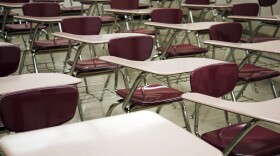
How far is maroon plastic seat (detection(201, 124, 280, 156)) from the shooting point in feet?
5.52

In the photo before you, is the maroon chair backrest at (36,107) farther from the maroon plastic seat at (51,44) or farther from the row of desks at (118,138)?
the maroon plastic seat at (51,44)

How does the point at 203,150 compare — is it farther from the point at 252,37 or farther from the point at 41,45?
the point at 252,37

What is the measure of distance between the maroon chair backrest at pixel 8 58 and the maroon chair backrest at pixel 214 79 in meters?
1.23

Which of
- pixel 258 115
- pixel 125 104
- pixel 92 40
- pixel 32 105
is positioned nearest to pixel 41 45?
pixel 92 40

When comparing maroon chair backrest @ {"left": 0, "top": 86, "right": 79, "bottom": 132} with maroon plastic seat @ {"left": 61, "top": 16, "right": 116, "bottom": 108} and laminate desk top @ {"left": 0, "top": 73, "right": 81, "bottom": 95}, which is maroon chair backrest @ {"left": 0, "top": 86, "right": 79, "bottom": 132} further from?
maroon plastic seat @ {"left": 61, "top": 16, "right": 116, "bottom": 108}

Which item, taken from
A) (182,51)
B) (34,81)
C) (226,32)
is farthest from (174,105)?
(34,81)

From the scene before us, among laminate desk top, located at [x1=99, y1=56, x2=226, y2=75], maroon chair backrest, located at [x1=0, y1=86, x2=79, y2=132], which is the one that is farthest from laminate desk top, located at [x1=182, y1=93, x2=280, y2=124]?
maroon chair backrest, located at [x1=0, y1=86, x2=79, y2=132]

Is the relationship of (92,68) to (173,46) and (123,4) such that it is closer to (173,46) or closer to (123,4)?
(173,46)

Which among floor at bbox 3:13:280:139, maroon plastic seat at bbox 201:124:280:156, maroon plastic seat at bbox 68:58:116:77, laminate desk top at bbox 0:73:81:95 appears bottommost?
floor at bbox 3:13:280:139

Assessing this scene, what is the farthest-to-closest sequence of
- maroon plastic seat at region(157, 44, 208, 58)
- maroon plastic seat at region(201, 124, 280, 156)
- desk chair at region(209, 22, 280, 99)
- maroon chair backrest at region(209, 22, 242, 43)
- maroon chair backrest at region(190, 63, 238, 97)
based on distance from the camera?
maroon plastic seat at region(157, 44, 208, 58) → maroon chair backrest at region(209, 22, 242, 43) → desk chair at region(209, 22, 280, 99) → maroon chair backrest at region(190, 63, 238, 97) → maroon plastic seat at region(201, 124, 280, 156)

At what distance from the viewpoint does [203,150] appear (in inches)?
42.3

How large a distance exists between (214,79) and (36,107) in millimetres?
978

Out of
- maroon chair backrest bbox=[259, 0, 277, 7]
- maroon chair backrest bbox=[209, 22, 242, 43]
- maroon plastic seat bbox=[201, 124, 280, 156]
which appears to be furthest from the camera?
maroon chair backrest bbox=[259, 0, 277, 7]

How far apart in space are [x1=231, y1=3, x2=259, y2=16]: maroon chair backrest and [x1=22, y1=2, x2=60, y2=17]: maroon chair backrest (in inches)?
87.8
